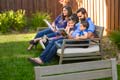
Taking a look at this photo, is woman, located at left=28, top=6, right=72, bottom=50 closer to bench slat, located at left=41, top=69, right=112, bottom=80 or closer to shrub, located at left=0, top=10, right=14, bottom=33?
shrub, located at left=0, top=10, right=14, bottom=33

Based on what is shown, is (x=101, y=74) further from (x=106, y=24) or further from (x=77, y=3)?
(x=77, y=3)

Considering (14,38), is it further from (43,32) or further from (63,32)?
(63,32)

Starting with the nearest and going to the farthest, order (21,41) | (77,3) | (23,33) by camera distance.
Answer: (21,41)
(23,33)
(77,3)

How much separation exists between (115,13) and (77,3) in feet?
9.92

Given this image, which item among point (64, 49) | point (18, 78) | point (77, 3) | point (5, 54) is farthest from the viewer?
point (77, 3)

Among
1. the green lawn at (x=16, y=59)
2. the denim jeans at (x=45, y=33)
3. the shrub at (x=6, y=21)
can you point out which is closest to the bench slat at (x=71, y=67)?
the green lawn at (x=16, y=59)

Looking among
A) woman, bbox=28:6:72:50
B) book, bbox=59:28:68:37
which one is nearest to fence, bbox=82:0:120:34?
woman, bbox=28:6:72:50

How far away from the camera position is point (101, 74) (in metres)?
3.48

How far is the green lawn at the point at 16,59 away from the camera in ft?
20.0

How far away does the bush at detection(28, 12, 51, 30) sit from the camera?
488 inches

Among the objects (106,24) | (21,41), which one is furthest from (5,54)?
(106,24)

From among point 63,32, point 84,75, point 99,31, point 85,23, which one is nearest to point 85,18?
point 85,23

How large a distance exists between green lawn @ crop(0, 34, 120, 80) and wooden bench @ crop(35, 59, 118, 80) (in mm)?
2508

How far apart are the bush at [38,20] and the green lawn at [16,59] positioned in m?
1.60
